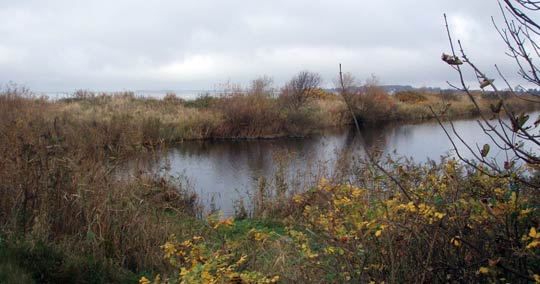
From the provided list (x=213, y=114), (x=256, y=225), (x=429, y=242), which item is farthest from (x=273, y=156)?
(x=213, y=114)

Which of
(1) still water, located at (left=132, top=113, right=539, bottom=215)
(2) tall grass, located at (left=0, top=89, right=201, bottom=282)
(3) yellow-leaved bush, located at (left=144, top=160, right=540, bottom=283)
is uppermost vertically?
(3) yellow-leaved bush, located at (left=144, top=160, right=540, bottom=283)

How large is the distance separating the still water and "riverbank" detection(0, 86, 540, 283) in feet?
1.98

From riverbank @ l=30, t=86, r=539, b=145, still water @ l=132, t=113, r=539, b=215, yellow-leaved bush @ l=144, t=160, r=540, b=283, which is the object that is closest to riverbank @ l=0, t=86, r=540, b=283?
yellow-leaved bush @ l=144, t=160, r=540, b=283

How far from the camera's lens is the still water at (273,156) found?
10.7m

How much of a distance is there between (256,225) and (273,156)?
3.71 meters

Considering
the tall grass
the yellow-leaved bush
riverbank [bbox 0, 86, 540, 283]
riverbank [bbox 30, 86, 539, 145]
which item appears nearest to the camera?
the yellow-leaved bush

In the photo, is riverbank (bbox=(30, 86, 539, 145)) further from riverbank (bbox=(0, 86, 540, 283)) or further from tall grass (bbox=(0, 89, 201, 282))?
tall grass (bbox=(0, 89, 201, 282))

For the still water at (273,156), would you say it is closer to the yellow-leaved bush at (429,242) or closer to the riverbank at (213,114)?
the riverbank at (213,114)

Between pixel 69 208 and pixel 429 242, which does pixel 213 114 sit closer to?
pixel 69 208

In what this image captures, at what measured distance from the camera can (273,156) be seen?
1176cm

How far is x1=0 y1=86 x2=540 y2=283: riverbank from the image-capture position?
2475mm

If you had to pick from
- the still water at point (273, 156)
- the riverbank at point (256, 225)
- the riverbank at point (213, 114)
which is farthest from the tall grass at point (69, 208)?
the riverbank at point (213, 114)

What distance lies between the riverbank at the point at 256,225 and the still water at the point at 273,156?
23.8 inches

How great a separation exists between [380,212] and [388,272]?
1.27 ft
